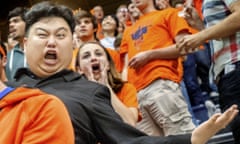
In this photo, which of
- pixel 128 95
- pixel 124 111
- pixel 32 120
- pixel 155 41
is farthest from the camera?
pixel 155 41

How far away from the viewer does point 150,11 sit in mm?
3291

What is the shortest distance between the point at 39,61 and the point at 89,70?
0.88 metres

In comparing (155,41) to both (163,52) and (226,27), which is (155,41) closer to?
(163,52)

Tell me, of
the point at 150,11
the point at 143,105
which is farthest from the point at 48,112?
the point at 150,11

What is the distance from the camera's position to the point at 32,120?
56.3 inches

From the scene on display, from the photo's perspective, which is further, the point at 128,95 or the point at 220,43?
the point at 128,95

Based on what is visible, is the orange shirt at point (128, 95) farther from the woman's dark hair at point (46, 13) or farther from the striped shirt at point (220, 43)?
the woman's dark hair at point (46, 13)

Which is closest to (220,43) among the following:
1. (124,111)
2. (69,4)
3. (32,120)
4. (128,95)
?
(124,111)

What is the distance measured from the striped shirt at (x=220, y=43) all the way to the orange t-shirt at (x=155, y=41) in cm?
83

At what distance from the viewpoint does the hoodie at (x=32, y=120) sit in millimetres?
1409

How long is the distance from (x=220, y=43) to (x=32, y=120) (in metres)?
0.99

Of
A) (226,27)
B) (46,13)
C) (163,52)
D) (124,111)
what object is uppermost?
(46,13)

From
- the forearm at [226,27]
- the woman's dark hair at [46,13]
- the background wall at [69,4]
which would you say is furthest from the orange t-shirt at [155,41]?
the background wall at [69,4]

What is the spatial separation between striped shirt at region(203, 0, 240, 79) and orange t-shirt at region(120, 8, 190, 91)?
2.71 ft
